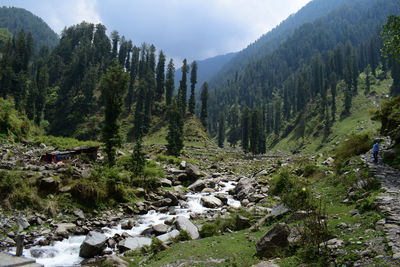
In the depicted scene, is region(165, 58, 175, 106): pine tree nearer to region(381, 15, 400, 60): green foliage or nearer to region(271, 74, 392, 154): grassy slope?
region(271, 74, 392, 154): grassy slope

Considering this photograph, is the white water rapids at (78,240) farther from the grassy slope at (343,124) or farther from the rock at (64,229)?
the grassy slope at (343,124)

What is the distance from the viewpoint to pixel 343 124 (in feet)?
378

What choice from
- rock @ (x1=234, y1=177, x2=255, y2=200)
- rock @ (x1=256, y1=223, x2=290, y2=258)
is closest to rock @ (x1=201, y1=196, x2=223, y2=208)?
rock @ (x1=234, y1=177, x2=255, y2=200)

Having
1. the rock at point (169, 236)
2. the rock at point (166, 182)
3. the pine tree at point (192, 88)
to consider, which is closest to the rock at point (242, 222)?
the rock at point (169, 236)

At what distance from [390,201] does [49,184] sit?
26172mm

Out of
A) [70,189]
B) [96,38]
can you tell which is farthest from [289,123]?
[70,189]

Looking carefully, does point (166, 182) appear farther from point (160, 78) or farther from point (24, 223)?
point (160, 78)

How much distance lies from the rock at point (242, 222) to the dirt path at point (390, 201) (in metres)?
8.50

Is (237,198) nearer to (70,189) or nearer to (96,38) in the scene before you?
(70,189)

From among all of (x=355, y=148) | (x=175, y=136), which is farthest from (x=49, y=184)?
(x=175, y=136)

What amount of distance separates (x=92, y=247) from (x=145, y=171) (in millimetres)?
18847

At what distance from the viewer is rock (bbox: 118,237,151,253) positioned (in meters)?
18.6

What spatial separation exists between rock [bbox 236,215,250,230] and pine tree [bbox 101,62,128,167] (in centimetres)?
2236

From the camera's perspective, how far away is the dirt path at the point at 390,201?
989 cm
